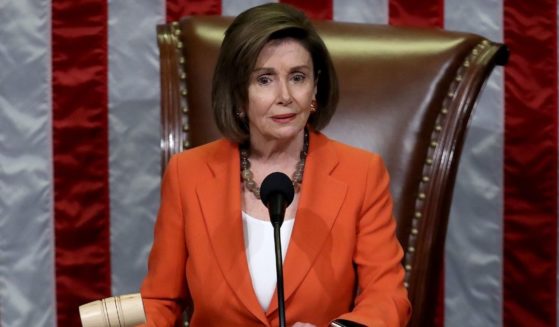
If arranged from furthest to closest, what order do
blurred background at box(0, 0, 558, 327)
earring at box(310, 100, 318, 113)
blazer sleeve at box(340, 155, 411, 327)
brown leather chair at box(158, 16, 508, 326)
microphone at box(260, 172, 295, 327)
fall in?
blurred background at box(0, 0, 558, 327) < brown leather chair at box(158, 16, 508, 326) < earring at box(310, 100, 318, 113) < blazer sleeve at box(340, 155, 411, 327) < microphone at box(260, 172, 295, 327)

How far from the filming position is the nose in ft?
5.22

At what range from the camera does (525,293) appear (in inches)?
99.4

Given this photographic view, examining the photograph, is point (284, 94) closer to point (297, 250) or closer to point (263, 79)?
point (263, 79)

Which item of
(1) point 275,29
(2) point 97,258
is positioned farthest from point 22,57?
(1) point 275,29

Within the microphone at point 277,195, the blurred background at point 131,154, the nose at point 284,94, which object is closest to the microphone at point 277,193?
the microphone at point 277,195

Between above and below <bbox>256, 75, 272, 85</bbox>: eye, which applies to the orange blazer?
below

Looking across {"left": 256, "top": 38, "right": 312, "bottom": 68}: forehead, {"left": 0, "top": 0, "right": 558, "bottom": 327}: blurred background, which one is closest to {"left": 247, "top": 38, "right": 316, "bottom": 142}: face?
{"left": 256, "top": 38, "right": 312, "bottom": 68}: forehead

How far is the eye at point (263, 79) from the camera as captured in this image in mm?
1624

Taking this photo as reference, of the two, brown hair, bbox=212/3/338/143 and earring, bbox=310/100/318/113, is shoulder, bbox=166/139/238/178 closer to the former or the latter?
brown hair, bbox=212/3/338/143

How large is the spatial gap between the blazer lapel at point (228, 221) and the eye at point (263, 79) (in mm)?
174

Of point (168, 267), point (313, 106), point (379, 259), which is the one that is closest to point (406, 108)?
point (313, 106)

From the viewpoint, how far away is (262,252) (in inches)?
65.6

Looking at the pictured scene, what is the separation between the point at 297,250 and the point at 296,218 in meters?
0.06

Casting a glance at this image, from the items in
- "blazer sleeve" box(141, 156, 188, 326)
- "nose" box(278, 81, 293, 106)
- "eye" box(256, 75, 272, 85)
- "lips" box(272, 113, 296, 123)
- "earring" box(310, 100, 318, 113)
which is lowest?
"blazer sleeve" box(141, 156, 188, 326)
